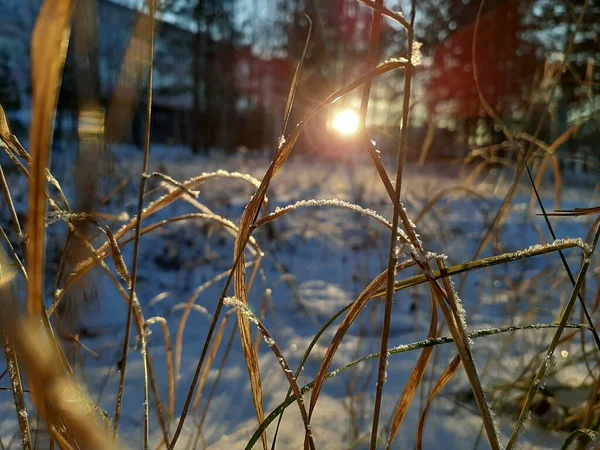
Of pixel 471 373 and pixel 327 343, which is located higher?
pixel 471 373

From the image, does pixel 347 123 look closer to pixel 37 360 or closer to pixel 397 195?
pixel 397 195

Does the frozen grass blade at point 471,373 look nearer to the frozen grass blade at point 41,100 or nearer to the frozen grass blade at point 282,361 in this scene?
the frozen grass blade at point 282,361

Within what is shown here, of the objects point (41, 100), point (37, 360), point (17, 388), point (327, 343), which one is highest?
point (41, 100)

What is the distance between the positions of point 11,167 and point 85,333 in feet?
7.35

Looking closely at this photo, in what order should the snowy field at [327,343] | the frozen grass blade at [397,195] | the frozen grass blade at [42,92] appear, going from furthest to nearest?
1. the snowy field at [327,343]
2. the frozen grass blade at [397,195]
3. the frozen grass blade at [42,92]

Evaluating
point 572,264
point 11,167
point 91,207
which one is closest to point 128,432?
point 91,207

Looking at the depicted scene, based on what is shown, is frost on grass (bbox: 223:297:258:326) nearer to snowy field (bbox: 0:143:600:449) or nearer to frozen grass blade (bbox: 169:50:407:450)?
frozen grass blade (bbox: 169:50:407:450)

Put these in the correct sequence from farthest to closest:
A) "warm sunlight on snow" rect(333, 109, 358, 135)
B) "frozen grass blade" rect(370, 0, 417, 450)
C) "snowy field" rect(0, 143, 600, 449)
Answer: "snowy field" rect(0, 143, 600, 449), "warm sunlight on snow" rect(333, 109, 358, 135), "frozen grass blade" rect(370, 0, 417, 450)

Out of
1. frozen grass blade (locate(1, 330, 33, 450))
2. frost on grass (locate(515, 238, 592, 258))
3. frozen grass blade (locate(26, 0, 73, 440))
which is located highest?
frozen grass blade (locate(26, 0, 73, 440))

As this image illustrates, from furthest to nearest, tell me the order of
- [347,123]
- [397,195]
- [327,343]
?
[327,343]
[347,123]
[397,195]

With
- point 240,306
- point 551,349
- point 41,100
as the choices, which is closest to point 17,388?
point 240,306

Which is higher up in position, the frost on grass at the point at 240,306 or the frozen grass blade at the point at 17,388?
the frost on grass at the point at 240,306

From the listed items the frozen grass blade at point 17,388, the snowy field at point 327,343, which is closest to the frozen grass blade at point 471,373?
the snowy field at point 327,343

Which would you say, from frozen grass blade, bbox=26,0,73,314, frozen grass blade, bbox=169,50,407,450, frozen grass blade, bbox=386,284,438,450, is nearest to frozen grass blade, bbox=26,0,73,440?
frozen grass blade, bbox=26,0,73,314
